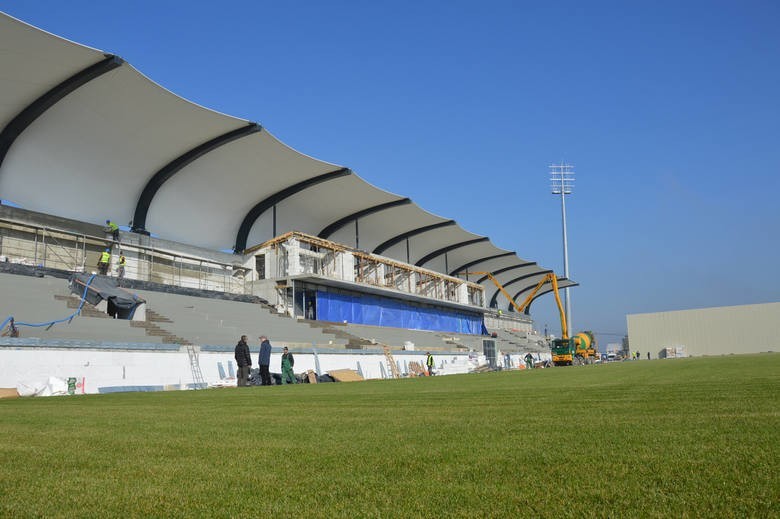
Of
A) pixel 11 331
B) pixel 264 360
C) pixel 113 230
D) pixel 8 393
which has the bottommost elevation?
pixel 8 393

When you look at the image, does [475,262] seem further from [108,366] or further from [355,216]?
[108,366]

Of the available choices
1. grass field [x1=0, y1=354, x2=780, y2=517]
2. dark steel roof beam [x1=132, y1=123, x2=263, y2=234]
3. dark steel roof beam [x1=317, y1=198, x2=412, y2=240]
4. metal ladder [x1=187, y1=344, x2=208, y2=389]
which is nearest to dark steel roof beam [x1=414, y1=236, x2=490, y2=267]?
dark steel roof beam [x1=317, y1=198, x2=412, y2=240]

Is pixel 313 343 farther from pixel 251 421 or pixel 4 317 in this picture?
pixel 251 421

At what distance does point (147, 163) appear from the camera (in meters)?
33.0

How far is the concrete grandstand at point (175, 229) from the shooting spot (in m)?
22.1

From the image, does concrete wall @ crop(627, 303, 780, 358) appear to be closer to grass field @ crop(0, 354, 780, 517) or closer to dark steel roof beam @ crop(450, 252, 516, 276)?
dark steel roof beam @ crop(450, 252, 516, 276)

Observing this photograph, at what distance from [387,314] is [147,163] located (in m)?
21.5

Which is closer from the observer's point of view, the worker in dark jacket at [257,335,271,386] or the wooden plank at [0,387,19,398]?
the wooden plank at [0,387,19,398]

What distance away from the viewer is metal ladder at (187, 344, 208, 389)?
21.2 m

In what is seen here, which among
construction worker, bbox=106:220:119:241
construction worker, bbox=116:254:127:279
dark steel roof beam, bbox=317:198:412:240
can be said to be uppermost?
dark steel roof beam, bbox=317:198:412:240

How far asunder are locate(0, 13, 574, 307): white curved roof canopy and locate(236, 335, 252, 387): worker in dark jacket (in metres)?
13.2

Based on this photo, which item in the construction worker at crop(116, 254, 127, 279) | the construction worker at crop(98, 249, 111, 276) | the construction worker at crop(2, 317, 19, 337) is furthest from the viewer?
the construction worker at crop(116, 254, 127, 279)

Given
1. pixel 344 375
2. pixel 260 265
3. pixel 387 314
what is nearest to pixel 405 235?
pixel 387 314

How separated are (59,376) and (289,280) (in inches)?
852
